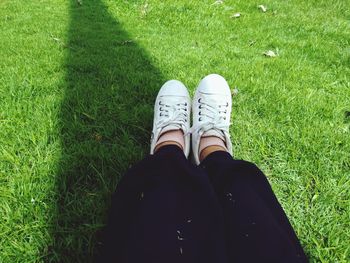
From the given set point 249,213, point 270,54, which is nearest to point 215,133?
point 249,213

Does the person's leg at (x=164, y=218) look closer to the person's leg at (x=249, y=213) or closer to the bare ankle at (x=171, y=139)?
the person's leg at (x=249, y=213)

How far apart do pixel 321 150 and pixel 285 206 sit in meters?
0.52

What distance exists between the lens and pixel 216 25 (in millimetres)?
3746

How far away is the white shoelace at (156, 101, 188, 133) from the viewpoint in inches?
72.6

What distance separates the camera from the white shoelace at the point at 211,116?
1.82m

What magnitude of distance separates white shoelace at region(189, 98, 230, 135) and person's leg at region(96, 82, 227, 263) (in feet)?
1.76

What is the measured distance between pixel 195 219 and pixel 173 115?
38.0 inches

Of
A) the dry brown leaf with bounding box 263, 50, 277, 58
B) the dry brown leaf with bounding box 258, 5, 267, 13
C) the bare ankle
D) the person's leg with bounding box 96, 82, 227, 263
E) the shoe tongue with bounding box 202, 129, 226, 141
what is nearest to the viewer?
the person's leg with bounding box 96, 82, 227, 263

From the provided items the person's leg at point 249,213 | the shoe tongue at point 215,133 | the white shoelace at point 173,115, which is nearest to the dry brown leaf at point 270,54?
the white shoelace at point 173,115

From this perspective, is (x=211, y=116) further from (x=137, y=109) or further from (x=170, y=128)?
(x=137, y=109)

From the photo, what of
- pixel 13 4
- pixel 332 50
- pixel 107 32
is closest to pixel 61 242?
pixel 107 32

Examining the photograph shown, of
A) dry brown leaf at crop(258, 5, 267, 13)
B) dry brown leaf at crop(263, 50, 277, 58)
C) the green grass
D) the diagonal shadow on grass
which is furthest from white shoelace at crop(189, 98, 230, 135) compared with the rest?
dry brown leaf at crop(258, 5, 267, 13)

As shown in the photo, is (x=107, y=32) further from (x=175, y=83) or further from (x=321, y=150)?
(x=321, y=150)

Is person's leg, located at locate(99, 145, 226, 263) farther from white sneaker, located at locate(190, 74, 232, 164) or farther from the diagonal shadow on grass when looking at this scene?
white sneaker, located at locate(190, 74, 232, 164)
